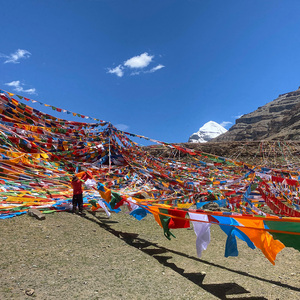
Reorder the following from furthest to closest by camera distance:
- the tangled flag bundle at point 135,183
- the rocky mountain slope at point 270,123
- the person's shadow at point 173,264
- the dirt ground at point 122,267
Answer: the rocky mountain slope at point 270,123, the tangled flag bundle at point 135,183, the person's shadow at point 173,264, the dirt ground at point 122,267

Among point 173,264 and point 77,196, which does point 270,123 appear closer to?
point 77,196

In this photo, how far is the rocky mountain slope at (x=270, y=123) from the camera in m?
62.3

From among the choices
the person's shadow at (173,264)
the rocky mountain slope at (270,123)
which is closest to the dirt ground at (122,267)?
the person's shadow at (173,264)

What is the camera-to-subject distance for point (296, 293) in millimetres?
3879

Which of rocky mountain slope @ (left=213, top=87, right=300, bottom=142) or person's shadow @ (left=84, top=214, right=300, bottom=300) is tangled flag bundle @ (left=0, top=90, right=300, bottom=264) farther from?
rocky mountain slope @ (left=213, top=87, right=300, bottom=142)

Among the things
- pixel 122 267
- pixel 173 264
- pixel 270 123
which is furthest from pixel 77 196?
pixel 270 123

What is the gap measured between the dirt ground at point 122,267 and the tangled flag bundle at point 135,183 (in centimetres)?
58

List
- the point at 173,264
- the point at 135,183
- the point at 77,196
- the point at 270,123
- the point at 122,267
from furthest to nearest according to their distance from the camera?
1. the point at 270,123
2. the point at 135,183
3. the point at 77,196
4. the point at 173,264
5. the point at 122,267

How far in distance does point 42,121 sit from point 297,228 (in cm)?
1300

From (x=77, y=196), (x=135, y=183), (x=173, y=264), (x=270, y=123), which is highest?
(x=270, y=123)

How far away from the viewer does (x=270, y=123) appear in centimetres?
8188

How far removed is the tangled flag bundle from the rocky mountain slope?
37.9 m

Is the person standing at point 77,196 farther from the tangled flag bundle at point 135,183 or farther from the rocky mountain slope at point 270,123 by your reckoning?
the rocky mountain slope at point 270,123

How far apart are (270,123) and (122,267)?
88152 mm
